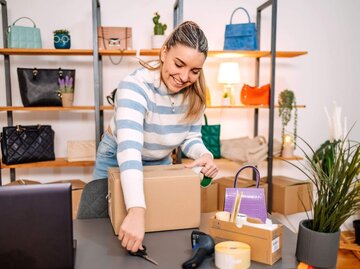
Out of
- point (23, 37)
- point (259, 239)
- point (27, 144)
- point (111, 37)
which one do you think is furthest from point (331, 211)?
point (23, 37)

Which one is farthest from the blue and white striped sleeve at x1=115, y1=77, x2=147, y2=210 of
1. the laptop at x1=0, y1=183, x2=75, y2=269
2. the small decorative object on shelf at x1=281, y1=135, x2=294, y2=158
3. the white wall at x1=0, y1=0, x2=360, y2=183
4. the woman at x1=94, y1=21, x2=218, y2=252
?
the small decorative object on shelf at x1=281, y1=135, x2=294, y2=158

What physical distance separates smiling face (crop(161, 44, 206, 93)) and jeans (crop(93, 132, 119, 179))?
37 cm

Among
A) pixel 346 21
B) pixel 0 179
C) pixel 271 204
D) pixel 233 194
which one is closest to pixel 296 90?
pixel 346 21

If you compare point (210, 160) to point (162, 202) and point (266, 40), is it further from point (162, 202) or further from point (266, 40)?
point (266, 40)

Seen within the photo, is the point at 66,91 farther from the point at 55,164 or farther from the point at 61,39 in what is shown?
the point at 55,164

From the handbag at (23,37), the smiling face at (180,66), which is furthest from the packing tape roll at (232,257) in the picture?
the handbag at (23,37)

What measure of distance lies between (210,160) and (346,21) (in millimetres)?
2629

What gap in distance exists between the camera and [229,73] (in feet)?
9.37

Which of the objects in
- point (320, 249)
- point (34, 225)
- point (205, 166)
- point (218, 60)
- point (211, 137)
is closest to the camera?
point (34, 225)

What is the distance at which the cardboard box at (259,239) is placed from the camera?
3.00 ft

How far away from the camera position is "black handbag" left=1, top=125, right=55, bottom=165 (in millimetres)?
2484

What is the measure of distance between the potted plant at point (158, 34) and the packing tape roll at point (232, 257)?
2.00 meters

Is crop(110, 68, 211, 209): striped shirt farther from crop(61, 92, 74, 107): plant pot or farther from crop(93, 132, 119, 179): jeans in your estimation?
crop(61, 92, 74, 107): plant pot

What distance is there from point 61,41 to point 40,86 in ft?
1.19
